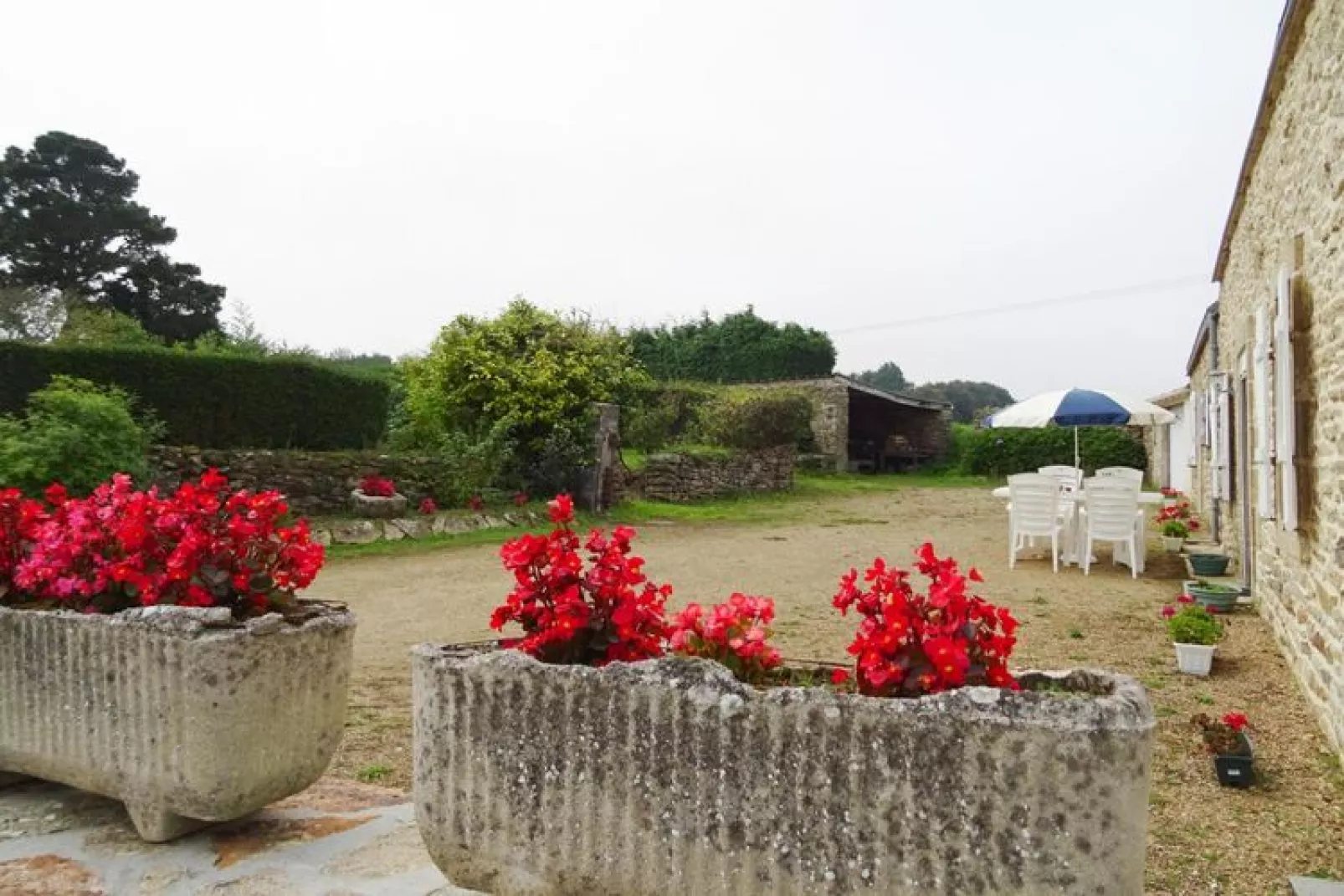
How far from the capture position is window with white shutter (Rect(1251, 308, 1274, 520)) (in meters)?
5.29

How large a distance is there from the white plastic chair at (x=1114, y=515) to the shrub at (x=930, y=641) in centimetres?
765

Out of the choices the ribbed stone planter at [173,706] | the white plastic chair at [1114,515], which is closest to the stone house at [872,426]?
the white plastic chair at [1114,515]

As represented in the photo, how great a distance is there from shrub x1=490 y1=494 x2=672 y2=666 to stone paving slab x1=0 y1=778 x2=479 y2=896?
70 cm

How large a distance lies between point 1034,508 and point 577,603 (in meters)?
7.94

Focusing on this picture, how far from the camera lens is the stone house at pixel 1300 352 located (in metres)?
3.78

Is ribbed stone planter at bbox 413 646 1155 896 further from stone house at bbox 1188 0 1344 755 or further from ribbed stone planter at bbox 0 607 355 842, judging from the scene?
stone house at bbox 1188 0 1344 755

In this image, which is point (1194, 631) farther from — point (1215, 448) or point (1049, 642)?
point (1215, 448)

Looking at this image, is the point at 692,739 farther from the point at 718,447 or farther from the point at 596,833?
the point at 718,447

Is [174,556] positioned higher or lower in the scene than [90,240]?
lower

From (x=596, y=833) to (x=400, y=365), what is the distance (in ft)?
49.6

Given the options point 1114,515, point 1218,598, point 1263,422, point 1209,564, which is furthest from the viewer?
point 1114,515

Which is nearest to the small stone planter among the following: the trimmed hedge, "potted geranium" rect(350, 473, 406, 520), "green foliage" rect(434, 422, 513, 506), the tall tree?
"potted geranium" rect(350, 473, 406, 520)

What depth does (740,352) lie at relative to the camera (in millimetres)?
30344

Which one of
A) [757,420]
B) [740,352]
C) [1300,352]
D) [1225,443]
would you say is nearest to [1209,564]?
[1225,443]
